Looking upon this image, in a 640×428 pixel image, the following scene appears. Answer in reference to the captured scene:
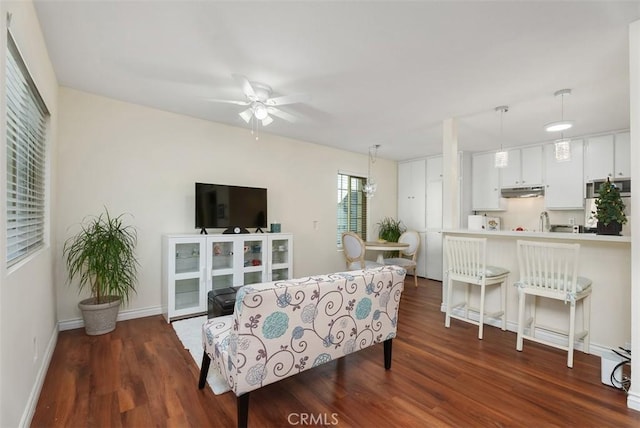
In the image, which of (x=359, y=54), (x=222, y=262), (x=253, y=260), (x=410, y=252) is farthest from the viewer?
(x=410, y=252)

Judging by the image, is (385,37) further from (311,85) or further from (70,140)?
(70,140)

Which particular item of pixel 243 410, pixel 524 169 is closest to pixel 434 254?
pixel 524 169

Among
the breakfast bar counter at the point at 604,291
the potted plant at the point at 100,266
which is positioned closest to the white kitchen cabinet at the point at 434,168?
the breakfast bar counter at the point at 604,291

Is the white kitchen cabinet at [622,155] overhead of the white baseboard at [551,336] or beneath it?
overhead

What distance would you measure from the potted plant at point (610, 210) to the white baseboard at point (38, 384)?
173 inches

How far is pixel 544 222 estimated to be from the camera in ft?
16.1

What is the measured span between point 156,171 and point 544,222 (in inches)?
235

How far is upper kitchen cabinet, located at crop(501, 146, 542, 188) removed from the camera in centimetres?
489

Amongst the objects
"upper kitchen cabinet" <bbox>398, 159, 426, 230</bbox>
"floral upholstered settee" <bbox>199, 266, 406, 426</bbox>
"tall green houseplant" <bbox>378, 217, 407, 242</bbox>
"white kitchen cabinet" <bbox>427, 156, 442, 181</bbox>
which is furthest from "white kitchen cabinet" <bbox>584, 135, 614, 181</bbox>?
"floral upholstered settee" <bbox>199, 266, 406, 426</bbox>

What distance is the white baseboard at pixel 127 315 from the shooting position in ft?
9.92

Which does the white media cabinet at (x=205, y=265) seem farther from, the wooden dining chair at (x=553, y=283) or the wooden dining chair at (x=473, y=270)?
the wooden dining chair at (x=553, y=283)

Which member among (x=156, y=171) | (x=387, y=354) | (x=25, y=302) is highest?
(x=156, y=171)

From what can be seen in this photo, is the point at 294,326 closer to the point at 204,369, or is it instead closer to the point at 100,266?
the point at 204,369

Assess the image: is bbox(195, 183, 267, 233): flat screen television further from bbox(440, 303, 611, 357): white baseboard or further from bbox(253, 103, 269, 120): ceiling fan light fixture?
bbox(440, 303, 611, 357): white baseboard
